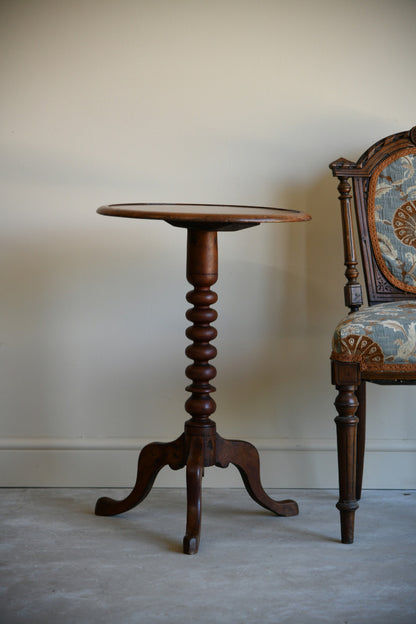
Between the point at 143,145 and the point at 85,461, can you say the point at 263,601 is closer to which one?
the point at 85,461

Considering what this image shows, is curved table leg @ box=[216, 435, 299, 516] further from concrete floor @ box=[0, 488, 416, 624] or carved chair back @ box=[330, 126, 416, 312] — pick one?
carved chair back @ box=[330, 126, 416, 312]

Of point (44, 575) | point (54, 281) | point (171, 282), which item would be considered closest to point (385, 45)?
point (171, 282)

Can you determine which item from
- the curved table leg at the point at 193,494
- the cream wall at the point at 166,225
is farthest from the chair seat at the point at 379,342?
the cream wall at the point at 166,225

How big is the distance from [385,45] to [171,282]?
3.29 feet

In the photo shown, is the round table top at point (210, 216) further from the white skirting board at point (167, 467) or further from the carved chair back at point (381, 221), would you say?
the white skirting board at point (167, 467)

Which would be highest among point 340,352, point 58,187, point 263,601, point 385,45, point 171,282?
point 385,45

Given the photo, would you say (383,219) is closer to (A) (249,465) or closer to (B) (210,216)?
(B) (210,216)

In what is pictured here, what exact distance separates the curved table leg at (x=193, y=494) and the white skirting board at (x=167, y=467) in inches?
17.7

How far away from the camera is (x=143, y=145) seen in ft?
7.54

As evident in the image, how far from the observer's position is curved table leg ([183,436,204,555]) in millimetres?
1771

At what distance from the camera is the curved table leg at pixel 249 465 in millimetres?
1957

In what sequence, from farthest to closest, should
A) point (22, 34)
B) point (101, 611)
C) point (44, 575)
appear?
point (22, 34)
point (44, 575)
point (101, 611)

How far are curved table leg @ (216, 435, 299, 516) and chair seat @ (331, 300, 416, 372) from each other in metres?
0.38

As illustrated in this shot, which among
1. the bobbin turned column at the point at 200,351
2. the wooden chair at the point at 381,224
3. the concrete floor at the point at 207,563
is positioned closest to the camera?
the concrete floor at the point at 207,563
